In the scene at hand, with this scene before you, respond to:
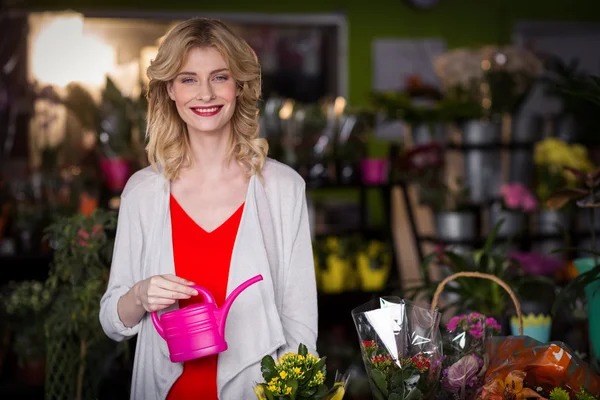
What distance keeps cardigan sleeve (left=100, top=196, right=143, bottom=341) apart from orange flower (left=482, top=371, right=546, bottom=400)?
31.7 inches

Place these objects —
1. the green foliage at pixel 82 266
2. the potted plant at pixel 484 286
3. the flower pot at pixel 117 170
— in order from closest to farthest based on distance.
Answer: the green foliage at pixel 82 266 < the potted plant at pixel 484 286 < the flower pot at pixel 117 170

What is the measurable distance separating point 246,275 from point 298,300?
142 mm

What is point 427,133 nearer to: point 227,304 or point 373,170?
point 373,170

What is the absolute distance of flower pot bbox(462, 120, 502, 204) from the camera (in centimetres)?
380

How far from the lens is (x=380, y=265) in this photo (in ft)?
12.8

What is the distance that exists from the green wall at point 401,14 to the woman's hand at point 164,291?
535 cm

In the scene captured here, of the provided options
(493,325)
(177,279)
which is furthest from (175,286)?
(493,325)

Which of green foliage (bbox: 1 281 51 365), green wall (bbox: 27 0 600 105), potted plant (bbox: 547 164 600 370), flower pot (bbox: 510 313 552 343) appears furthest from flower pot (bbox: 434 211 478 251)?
green wall (bbox: 27 0 600 105)

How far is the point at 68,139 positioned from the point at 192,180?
110 inches

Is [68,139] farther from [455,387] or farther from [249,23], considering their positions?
[455,387]

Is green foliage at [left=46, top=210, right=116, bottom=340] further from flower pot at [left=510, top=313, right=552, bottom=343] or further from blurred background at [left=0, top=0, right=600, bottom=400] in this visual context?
flower pot at [left=510, top=313, right=552, bottom=343]

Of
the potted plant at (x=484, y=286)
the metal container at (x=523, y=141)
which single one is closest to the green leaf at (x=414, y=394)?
the potted plant at (x=484, y=286)

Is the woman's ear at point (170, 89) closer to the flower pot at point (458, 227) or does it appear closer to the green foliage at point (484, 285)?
the green foliage at point (484, 285)

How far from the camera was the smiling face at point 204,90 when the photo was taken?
178 centimetres
